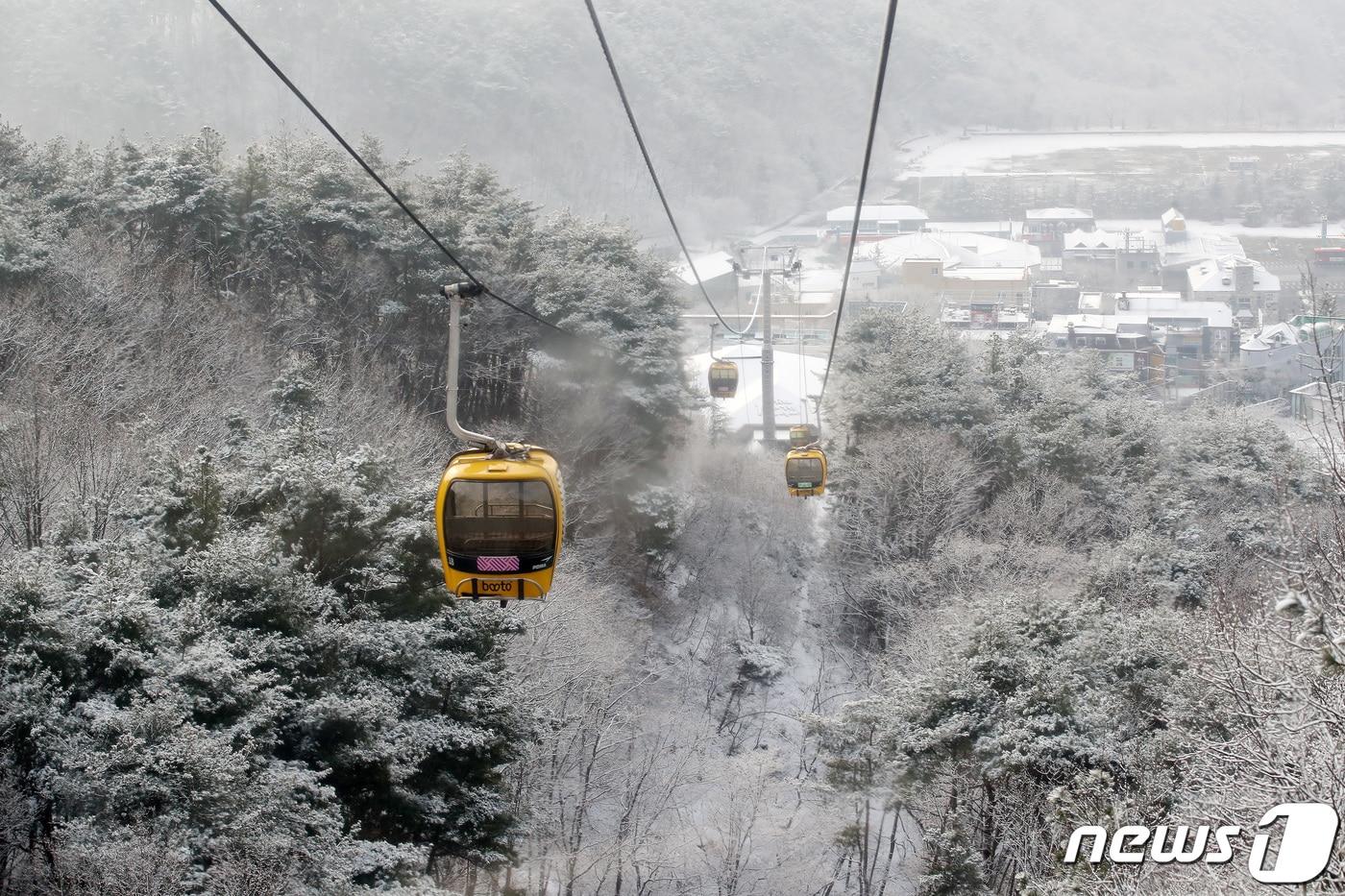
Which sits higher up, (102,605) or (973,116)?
(973,116)

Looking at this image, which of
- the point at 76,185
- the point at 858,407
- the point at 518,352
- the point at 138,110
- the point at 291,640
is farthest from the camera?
the point at 138,110

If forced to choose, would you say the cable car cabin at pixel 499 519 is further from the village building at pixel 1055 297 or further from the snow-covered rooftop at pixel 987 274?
the snow-covered rooftop at pixel 987 274

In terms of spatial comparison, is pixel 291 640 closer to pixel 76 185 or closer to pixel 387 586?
pixel 387 586

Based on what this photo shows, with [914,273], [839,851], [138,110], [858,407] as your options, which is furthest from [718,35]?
[839,851]

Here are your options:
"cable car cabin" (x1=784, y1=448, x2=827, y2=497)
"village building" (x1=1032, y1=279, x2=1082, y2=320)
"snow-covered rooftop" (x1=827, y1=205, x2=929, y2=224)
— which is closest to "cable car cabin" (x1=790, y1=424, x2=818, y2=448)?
"cable car cabin" (x1=784, y1=448, x2=827, y2=497)

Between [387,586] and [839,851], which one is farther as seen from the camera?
[839,851]

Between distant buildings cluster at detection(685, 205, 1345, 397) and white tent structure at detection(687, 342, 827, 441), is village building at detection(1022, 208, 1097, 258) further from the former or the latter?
white tent structure at detection(687, 342, 827, 441)
